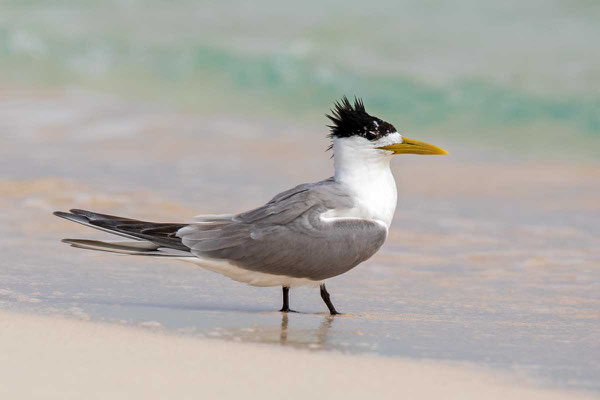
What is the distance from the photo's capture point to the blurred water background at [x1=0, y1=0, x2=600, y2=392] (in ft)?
15.9

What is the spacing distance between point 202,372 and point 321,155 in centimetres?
800

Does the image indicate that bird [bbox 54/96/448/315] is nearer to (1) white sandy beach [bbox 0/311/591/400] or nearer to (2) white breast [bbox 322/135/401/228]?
(2) white breast [bbox 322/135/401/228]

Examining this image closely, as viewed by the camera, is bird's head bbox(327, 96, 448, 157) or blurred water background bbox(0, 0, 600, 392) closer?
blurred water background bbox(0, 0, 600, 392)

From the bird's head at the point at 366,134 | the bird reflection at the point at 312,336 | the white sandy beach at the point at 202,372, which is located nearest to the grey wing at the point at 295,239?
the bird reflection at the point at 312,336

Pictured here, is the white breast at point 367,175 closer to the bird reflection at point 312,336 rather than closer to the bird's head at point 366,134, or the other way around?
the bird's head at point 366,134

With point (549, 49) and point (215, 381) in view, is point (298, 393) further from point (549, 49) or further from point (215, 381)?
point (549, 49)

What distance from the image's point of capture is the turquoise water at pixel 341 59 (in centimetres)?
1452

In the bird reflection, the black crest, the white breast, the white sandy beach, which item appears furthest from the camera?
the black crest

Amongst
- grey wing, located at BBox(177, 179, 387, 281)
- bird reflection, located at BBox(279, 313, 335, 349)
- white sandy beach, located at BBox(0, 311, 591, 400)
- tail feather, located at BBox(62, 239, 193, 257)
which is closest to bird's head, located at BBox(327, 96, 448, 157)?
grey wing, located at BBox(177, 179, 387, 281)

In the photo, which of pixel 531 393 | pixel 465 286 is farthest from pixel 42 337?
pixel 465 286

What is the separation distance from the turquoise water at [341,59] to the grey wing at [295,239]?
8.59m

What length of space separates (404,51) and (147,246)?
1179 cm

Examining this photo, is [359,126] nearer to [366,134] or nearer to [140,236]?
[366,134]

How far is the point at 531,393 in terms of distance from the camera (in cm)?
359
